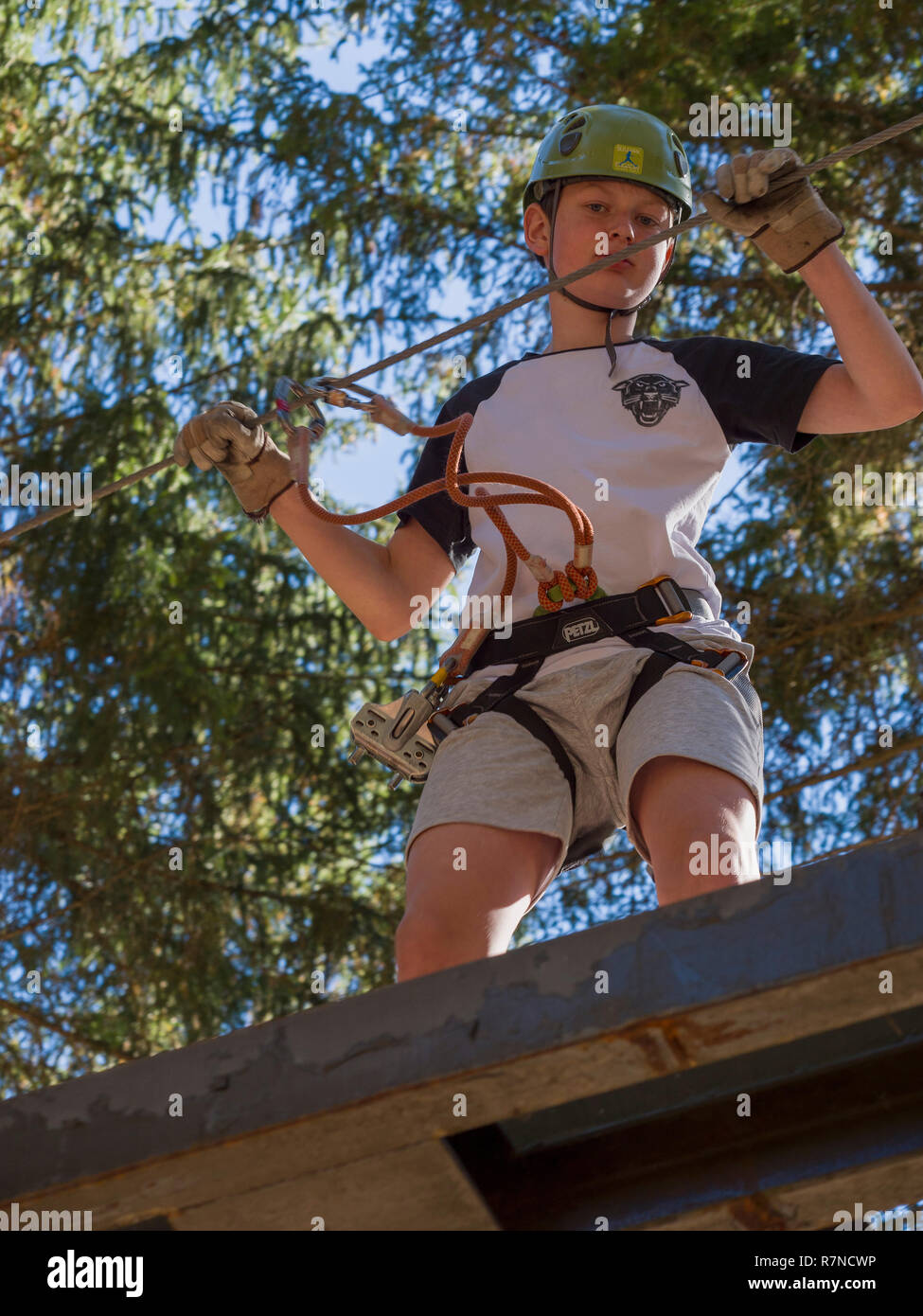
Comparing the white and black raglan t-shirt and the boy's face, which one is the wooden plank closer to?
the white and black raglan t-shirt

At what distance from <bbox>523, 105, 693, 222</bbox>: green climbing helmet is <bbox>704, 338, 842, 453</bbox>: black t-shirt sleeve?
37cm

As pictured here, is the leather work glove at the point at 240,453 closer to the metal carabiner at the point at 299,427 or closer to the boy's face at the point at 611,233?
the metal carabiner at the point at 299,427

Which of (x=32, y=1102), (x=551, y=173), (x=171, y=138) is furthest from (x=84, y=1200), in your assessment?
(x=171, y=138)

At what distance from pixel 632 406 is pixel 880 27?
365cm

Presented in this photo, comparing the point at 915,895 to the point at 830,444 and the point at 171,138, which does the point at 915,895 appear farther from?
the point at 171,138

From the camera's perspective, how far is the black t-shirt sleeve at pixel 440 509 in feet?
9.56

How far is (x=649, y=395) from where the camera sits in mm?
2678

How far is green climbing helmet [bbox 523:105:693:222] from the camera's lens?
2879mm

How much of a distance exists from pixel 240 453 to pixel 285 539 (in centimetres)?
406

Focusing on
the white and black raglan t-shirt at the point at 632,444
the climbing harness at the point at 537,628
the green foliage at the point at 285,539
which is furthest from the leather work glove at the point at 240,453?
the green foliage at the point at 285,539

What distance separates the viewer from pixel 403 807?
647 centimetres

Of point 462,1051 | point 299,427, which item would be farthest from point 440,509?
point 462,1051

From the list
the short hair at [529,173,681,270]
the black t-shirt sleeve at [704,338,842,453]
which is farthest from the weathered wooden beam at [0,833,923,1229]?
the short hair at [529,173,681,270]

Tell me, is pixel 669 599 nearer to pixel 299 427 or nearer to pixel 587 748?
pixel 587 748
